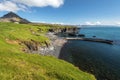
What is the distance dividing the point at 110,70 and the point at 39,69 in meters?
28.5

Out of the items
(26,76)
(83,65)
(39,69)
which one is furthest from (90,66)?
(26,76)

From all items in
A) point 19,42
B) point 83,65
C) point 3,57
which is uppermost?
point 3,57

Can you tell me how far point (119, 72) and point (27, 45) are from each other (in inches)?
1471

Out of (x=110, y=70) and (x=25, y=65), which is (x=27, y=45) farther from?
(x=25, y=65)

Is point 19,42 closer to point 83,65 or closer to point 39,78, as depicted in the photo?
point 83,65

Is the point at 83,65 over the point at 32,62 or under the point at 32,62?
under

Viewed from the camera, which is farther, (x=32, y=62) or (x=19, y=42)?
(x=19, y=42)

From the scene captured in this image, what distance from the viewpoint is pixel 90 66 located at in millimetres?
48406

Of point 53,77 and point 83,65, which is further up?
point 53,77

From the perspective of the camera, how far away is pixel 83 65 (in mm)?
49500

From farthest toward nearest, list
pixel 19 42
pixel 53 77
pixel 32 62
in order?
pixel 19 42 → pixel 32 62 → pixel 53 77

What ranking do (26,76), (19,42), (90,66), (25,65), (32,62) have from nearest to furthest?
(26,76) < (25,65) < (32,62) < (90,66) < (19,42)

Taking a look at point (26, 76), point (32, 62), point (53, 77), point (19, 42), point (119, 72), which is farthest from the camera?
point (19, 42)

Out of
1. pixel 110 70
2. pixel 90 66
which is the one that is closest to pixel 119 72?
pixel 110 70
